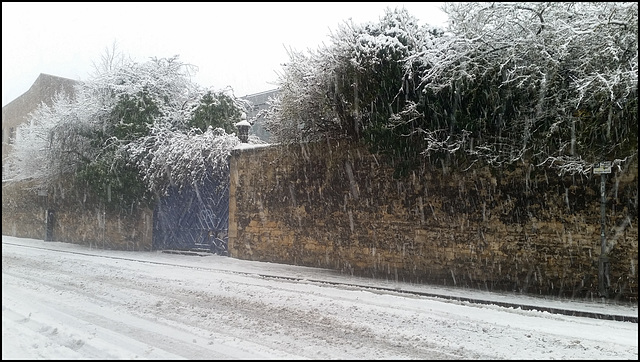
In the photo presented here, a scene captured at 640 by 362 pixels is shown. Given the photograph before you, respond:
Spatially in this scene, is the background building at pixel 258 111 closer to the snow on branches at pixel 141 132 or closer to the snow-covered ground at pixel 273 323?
the snow on branches at pixel 141 132

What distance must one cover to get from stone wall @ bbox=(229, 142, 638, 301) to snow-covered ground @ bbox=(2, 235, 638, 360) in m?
0.93

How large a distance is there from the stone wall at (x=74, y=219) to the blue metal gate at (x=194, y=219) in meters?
0.61

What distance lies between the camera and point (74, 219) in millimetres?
22641

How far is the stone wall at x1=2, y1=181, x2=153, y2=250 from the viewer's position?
20250mm

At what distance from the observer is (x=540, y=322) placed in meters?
7.49

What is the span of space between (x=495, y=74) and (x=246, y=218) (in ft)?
28.8

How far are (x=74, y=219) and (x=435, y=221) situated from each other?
1703cm

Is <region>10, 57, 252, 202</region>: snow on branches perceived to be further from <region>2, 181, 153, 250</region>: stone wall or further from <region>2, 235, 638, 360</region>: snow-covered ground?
<region>2, 235, 638, 360</region>: snow-covered ground

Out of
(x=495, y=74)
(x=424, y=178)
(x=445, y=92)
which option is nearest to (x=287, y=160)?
(x=424, y=178)

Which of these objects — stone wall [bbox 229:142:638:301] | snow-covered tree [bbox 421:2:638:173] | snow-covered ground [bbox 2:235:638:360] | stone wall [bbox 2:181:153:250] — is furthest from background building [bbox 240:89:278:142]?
snow-covered ground [bbox 2:235:638:360]

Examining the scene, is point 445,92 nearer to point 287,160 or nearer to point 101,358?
point 287,160

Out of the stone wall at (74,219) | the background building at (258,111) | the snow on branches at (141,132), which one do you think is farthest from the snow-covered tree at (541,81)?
the stone wall at (74,219)

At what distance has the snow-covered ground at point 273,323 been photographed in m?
5.64

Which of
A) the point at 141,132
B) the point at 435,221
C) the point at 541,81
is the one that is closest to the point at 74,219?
the point at 141,132
